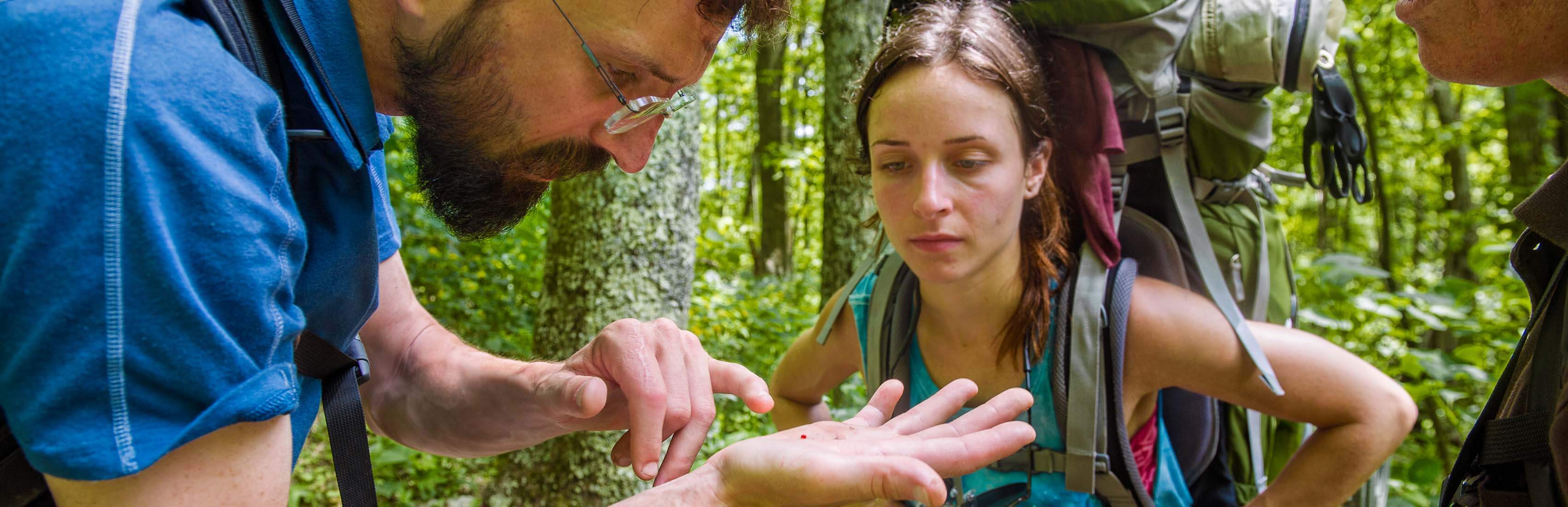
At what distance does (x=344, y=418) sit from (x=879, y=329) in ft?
5.37

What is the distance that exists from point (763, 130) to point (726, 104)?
10.3 feet

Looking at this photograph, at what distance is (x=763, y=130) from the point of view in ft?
37.3

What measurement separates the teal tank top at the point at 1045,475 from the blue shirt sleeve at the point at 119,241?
6.00 feet

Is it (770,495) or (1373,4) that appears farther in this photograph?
(1373,4)

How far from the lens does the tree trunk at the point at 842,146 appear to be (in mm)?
4633

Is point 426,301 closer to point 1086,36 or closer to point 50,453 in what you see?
point 1086,36

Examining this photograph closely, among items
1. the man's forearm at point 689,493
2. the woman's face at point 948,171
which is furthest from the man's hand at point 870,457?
the woman's face at point 948,171

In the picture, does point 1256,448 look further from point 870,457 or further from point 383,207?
point 383,207

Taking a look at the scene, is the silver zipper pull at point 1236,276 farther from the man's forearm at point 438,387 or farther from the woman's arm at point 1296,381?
the man's forearm at point 438,387

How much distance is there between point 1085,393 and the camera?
2.34 m

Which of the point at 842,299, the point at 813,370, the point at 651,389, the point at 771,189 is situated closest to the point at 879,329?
the point at 842,299

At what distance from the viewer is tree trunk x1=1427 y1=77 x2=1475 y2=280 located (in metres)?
8.41

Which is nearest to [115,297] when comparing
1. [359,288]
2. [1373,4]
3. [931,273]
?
[359,288]

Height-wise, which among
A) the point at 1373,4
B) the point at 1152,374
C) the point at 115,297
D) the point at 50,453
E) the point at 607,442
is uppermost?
the point at 1373,4
